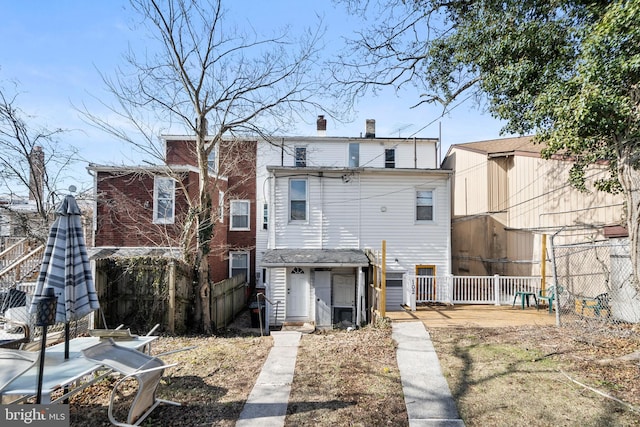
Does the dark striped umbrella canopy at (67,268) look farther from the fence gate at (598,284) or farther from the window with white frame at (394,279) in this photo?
the window with white frame at (394,279)

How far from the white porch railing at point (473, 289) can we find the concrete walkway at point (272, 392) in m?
5.92

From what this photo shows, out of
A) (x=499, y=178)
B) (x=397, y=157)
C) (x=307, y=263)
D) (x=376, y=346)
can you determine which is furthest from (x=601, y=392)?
(x=397, y=157)

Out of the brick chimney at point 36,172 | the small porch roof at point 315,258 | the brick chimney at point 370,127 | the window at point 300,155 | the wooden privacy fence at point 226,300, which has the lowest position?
the wooden privacy fence at point 226,300

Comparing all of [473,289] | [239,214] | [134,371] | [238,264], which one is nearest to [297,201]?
[239,214]

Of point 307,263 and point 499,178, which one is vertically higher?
point 499,178

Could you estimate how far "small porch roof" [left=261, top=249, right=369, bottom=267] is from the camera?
11.5m

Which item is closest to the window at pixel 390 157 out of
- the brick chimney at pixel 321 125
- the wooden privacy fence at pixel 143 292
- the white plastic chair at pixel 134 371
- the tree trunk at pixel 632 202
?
the brick chimney at pixel 321 125

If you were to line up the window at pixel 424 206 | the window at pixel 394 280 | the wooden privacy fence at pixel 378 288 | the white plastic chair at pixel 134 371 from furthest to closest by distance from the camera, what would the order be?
1. the window at pixel 424 206
2. the window at pixel 394 280
3. the wooden privacy fence at pixel 378 288
4. the white plastic chair at pixel 134 371

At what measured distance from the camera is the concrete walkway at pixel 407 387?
433 cm

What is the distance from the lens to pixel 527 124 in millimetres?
9008

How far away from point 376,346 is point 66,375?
5.19 meters

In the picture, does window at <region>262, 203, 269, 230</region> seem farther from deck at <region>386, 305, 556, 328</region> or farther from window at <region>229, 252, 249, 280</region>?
deck at <region>386, 305, 556, 328</region>

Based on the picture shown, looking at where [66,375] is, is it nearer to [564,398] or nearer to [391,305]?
[564,398]
